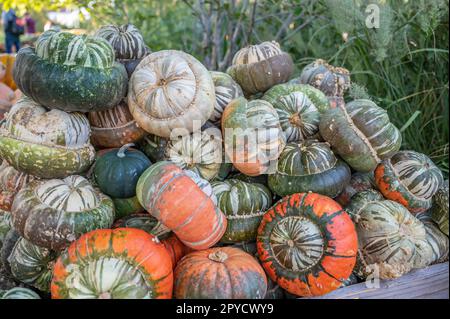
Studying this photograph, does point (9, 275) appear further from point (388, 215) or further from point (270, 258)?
point (388, 215)

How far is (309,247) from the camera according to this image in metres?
2.29

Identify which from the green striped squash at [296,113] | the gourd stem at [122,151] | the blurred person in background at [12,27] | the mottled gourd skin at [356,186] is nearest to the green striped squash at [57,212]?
the gourd stem at [122,151]

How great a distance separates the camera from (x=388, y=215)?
8.25 feet

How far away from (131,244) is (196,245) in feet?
1.09

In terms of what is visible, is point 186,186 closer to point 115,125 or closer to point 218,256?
point 218,256

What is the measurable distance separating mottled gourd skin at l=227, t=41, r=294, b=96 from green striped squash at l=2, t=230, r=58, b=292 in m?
1.51

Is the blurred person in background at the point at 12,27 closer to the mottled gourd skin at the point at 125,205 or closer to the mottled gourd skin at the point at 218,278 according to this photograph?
the mottled gourd skin at the point at 125,205

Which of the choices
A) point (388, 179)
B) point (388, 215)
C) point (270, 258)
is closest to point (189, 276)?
point (270, 258)

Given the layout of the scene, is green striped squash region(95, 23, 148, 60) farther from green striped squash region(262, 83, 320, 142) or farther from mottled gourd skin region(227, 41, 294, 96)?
green striped squash region(262, 83, 320, 142)

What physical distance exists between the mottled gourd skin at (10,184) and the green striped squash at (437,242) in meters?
2.23

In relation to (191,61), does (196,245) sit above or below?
below

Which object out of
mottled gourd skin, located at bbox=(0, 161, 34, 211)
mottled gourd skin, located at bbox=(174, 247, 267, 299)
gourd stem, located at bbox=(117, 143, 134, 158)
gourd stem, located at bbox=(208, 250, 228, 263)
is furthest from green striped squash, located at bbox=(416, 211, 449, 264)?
mottled gourd skin, located at bbox=(0, 161, 34, 211)

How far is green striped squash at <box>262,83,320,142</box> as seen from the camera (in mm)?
2750
